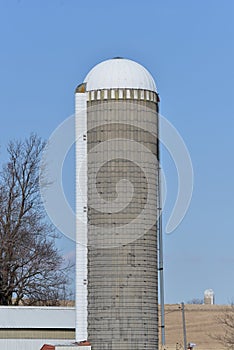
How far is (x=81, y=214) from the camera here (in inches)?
1394

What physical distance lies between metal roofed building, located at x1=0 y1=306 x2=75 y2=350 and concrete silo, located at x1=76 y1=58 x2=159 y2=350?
149cm

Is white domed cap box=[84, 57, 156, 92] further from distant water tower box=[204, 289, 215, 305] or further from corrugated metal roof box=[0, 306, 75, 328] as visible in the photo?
distant water tower box=[204, 289, 215, 305]

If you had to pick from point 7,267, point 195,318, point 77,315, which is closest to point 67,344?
point 77,315

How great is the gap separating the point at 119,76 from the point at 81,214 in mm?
4751

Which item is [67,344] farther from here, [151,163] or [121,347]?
[151,163]

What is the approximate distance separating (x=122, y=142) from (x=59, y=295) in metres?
16.1

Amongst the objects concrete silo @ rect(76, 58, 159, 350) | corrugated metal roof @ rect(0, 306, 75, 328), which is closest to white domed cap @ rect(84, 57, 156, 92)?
concrete silo @ rect(76, 58, 159, 350)

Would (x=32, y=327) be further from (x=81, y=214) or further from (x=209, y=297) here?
(x=209, y=297)

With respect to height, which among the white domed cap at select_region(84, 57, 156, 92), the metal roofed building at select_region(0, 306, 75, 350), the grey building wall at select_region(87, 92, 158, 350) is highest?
the white domed cap at select_region(84, 57, 156, 92)

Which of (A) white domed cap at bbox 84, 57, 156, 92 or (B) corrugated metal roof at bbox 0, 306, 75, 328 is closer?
(A) white domed cap at bbox 84, 57, 156, 92

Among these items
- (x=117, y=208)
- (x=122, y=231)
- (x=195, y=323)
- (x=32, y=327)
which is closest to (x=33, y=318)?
(x=32, y=327)

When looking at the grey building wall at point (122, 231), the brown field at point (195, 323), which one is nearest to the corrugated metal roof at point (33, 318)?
the grey building wall at point (122, 231)

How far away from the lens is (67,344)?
113 feet

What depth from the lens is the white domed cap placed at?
117ft
